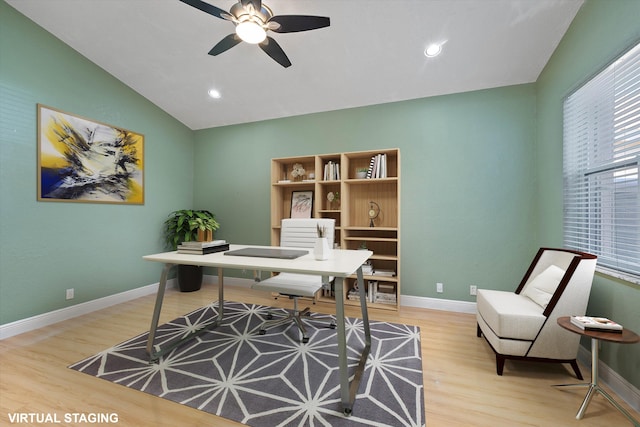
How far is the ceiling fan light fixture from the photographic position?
178 centimetres

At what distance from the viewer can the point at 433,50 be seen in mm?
2482

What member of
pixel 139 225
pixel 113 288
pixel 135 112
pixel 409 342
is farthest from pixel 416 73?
pixel 113 288

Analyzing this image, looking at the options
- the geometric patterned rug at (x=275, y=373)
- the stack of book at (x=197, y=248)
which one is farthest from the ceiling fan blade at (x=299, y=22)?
the geometric patterned rug at (x=275, y=373)

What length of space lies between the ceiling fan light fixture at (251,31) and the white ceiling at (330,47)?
0.52m

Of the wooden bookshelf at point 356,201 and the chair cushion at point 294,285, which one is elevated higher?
the wooden bookshelf at point 356,201

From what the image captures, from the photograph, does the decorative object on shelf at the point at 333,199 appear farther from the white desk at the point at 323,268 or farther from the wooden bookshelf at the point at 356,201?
the white desk at the point at 323,268

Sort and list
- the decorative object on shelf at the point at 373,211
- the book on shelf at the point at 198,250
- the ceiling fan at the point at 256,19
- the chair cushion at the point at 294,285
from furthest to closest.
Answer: the decorative object on shelf at the point at 373,211, the chair cushion at the point at 294,285, the book on shelf at the point at 198,250, the ceiling fan at the point at 256,19

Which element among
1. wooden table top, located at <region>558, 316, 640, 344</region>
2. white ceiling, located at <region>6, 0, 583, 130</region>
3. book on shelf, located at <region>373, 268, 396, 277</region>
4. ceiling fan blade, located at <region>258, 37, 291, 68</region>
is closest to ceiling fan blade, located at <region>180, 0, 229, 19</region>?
ceiling fan blade, located at <region>258, 37, 291, 68</region>

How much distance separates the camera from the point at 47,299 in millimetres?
2664

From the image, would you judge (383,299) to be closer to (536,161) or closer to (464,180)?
(464,180)

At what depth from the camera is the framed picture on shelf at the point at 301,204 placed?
355cm

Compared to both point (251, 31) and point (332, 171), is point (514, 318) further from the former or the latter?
point (251, 31)

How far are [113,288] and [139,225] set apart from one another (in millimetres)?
843

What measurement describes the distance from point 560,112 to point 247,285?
13.6 feet
